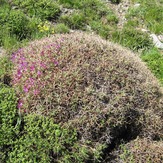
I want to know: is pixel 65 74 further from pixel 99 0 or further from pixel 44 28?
pixel 99 0

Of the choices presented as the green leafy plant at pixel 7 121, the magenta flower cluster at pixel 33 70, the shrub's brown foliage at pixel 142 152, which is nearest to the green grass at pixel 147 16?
the magenta flower cluster at pixel 33 70

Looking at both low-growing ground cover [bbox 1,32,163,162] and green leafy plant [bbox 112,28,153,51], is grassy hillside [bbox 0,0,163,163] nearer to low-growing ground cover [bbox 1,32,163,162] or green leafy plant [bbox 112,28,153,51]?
low-growing ground cover [bbox 1,32,163,162]

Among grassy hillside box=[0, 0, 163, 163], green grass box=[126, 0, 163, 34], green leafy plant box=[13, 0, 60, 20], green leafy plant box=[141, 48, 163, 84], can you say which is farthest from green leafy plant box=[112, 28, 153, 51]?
grassy hillside box=[0, 0, 163, 163]

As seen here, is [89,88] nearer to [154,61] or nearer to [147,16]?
[154,61]

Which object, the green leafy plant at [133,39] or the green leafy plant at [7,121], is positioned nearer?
the green leafy plant at [7,121]

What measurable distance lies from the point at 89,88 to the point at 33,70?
2.79 feet

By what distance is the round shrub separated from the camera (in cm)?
430

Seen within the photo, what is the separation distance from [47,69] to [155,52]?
313 centimetres

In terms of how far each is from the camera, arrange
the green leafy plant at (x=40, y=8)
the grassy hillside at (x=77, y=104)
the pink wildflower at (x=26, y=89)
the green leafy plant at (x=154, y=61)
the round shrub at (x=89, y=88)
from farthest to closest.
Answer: the green leafy plant at (x=40, y=8) → the green leafy plant at (x=154, y=61) → the pink wildflower at (x=26, y=89) → the round shrub at (x=89, y=88) → the grassy hillside at (x=77, y=104)

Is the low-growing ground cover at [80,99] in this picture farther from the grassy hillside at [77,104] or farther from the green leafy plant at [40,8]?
the green leafy plant at [40,8]

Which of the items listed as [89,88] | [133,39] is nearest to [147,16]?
[133,39]

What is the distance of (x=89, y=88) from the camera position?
14.6ft

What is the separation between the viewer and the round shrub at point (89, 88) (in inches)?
169

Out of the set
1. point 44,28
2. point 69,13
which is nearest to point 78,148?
point 44,28
